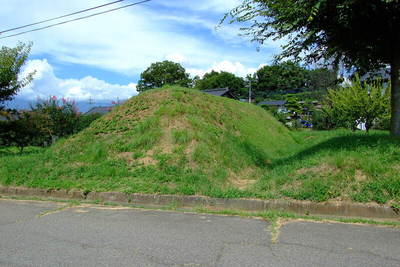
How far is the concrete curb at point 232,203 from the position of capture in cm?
448

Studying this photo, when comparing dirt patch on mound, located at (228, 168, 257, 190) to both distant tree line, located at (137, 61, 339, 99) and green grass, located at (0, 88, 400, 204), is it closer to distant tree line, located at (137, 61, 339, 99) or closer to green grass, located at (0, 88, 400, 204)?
green grass, located at (0, 88, 400, 204)

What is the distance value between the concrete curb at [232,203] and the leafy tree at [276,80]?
60.2 m

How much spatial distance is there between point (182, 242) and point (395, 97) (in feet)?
17.6

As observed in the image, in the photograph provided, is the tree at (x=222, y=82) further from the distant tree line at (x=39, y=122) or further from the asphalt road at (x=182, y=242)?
the asphalt road at (x=182, y=242)

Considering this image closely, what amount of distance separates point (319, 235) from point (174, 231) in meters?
1.77

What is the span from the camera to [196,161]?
6895 millimetres

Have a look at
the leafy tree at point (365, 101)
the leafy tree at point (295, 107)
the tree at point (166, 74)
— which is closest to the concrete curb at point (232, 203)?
the leafy tree at point (365, 101)

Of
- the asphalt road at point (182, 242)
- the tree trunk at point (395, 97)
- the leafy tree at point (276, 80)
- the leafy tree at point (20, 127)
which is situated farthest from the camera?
the leafy tree at point (276, 80)

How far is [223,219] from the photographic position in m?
4.51

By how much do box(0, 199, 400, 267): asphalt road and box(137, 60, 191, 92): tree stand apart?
138ft

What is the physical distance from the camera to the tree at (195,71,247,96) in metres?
57.9

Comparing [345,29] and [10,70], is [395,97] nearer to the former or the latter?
[345,29]

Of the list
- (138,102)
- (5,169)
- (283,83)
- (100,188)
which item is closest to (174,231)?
(100,188)

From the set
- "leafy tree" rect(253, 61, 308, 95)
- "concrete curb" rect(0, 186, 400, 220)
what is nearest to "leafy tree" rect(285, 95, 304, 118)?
"leafy tree" rect(253, 61, 308, 95)
